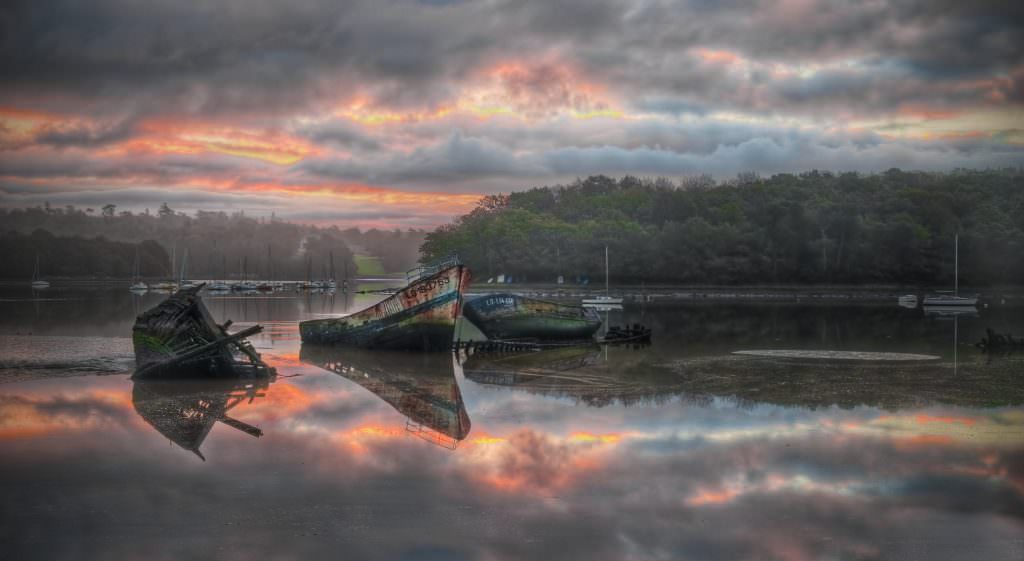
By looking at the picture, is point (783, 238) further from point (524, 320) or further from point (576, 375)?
point (576, 375)

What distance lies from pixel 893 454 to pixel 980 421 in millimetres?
4006

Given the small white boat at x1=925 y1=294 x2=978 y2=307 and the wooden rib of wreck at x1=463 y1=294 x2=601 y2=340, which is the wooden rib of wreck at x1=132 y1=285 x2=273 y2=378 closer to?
the wooden rib of wreck at x1=463 y1=294 x2=601 y2=340

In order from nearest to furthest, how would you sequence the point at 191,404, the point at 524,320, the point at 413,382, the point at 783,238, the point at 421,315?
the point at 191,404
the point at 413,382
the point at 421,315
the point at 524,320
the point at 783,238

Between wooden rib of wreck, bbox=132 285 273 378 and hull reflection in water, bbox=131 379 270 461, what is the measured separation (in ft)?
1.20

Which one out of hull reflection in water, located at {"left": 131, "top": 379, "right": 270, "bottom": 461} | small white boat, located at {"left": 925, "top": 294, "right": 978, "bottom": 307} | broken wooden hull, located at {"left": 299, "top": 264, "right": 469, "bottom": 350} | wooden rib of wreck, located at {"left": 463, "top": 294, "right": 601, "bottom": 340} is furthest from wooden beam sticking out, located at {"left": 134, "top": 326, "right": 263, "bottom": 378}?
small white boat, located at {"left": 925, "top": 294, "right": 978, "bottom": 307}

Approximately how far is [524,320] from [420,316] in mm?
5327

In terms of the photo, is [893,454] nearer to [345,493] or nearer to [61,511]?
[345,493]

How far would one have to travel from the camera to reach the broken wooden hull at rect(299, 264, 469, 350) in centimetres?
2861

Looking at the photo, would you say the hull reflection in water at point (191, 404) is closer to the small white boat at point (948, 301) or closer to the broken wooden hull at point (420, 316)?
the broken wooden hull at point (420, 316)

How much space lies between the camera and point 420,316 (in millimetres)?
28688

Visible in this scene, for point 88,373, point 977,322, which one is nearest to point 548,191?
point 977,322

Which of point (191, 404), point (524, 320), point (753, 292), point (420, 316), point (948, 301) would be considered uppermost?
point (420, 316)

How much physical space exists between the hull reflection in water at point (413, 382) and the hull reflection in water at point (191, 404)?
2820 mm

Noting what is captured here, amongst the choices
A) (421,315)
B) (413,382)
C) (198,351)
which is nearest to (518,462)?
(413,382)
